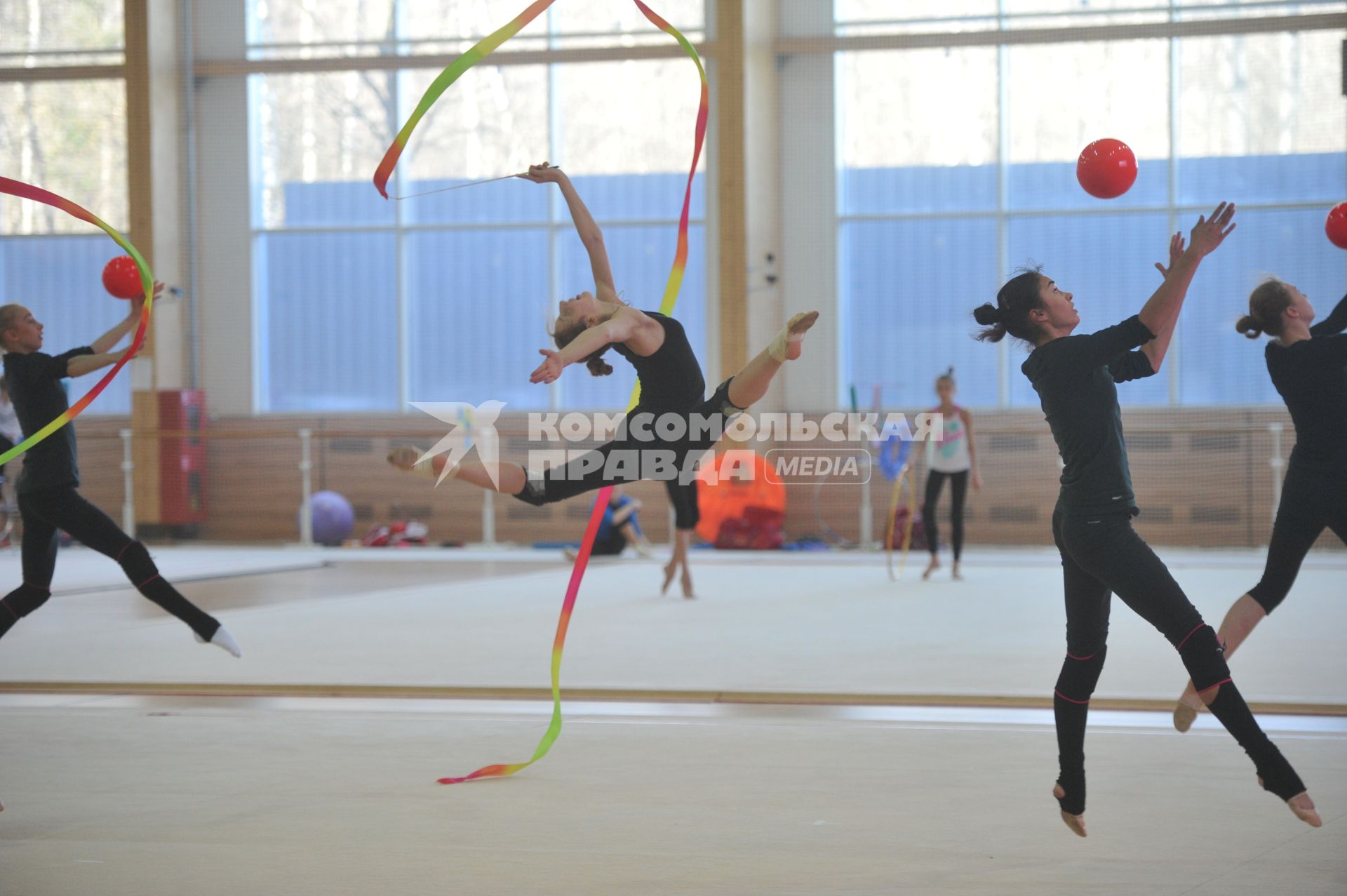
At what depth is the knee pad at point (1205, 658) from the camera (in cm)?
307

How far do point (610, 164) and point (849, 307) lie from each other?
344 centimetres

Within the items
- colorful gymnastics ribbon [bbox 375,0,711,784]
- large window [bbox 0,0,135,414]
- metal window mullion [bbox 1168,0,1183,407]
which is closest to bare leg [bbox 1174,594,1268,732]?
colorful gymnastics ribbon [bbox 375,0,711,784]

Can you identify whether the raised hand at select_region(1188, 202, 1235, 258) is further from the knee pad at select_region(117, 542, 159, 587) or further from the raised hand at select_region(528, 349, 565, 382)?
the knee pad at select_region(117, 542, 159, 587)

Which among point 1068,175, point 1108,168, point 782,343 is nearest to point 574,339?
point 782,343

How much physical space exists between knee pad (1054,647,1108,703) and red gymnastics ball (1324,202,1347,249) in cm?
211

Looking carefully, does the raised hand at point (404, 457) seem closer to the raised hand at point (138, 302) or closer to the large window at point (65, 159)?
the raised hand at point (138, 302)

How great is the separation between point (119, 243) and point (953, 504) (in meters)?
7.29

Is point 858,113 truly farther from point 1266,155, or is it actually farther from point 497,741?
point 497,741

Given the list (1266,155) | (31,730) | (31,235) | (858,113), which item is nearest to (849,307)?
(858,113)

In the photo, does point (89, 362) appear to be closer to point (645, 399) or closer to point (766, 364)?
point (645, 399)

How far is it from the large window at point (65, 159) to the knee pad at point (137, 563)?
1147 cm

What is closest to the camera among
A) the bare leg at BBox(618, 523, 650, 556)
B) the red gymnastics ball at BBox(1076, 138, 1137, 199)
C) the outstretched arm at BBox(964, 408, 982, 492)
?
the red gymnastics ball at BBox(1076, 138, 1137, 199)

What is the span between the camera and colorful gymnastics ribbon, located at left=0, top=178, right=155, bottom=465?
4266mm

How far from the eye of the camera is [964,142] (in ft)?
49.0
